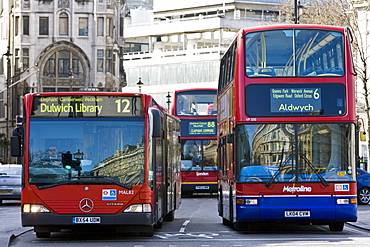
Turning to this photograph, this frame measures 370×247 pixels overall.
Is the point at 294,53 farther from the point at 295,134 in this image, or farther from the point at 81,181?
the point at 81,181

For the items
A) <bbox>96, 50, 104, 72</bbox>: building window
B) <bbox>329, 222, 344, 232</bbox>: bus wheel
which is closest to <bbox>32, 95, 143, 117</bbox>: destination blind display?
<bbox>329, 222, 344, 232</bbox>: bus wheel

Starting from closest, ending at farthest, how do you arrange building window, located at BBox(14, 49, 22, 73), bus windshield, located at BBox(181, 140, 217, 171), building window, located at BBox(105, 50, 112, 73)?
1. bus windshield, located at BBox(181, 140, 217, 171)
2. building window, located at BBox(14, 49, 22, 73)
3. building window, located at BBox(105, 50, 112, 73)

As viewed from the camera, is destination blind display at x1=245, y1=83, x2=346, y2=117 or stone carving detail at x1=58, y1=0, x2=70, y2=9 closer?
destination blind display at x1=245, y1=83, x2=346, y2=117

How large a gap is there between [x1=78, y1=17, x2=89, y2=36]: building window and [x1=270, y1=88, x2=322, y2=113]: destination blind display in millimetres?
66730

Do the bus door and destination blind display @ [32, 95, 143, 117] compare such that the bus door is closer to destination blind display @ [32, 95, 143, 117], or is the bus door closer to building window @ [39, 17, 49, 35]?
destination blind display @ [32, 95, 143, 117]

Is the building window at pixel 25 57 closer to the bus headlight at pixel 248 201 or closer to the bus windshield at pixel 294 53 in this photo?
the bus windshield at pixel 294 53

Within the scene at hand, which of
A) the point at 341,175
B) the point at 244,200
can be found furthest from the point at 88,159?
the point at 341,175

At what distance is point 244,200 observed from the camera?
19.5 m

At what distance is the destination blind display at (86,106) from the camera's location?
59.0 feet

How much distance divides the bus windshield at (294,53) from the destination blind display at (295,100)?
325 mm

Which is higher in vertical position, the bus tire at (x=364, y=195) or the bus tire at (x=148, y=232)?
the bus tire at (x=364, y=195)

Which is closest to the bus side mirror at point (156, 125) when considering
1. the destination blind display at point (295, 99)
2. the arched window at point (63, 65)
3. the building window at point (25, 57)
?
the destination blind display at point (295, 99)

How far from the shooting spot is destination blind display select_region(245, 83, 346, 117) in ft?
64.0

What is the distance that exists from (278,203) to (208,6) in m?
127
